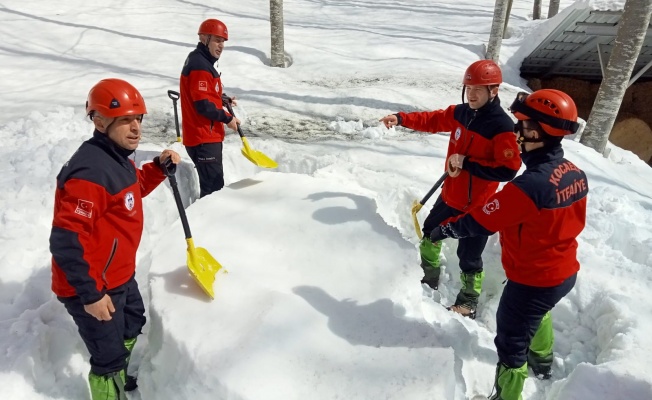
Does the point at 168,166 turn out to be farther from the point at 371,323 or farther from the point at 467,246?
the point at 467,246

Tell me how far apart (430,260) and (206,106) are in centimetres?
255

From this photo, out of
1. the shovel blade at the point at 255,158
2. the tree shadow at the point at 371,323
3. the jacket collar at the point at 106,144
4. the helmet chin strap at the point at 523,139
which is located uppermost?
the helmet chin strap at the point at 523,139

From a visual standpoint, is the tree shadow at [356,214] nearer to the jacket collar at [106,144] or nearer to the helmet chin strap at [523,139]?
the helmet chin strap at [523,139]

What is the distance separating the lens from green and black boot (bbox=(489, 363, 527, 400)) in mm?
2812

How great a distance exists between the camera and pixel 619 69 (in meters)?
6.82

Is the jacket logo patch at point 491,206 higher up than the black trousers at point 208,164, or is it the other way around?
the jacket logo patch at point 491,206

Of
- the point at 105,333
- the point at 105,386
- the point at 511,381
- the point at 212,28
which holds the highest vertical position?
the point at 212,28

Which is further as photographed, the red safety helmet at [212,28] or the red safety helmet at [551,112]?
the red safety helmet at [212,28]

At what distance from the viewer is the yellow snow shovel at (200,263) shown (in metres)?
2.84

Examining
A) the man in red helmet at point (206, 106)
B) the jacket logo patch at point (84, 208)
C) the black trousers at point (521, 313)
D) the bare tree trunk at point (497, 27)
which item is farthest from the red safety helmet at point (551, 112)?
the bare tree trunk at point (497, 27)

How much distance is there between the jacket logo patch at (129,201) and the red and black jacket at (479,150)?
2391mm

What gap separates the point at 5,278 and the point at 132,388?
4.34ft

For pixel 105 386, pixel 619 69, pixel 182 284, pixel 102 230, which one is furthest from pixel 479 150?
pixel 619 69

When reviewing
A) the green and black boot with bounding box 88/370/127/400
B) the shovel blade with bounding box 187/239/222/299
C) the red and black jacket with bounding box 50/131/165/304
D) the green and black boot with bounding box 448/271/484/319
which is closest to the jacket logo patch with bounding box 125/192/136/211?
the red and black jacket with bounding box 50/131/165/304
